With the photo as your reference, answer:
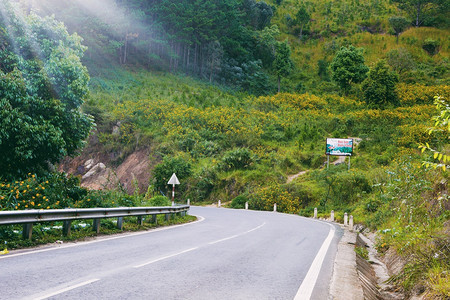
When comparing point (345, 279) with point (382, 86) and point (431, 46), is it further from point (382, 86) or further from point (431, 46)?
point (431, 46)

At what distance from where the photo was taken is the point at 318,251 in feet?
35.6

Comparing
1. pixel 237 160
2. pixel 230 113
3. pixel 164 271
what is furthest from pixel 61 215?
pixel 230 113

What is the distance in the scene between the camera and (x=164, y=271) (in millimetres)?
6914

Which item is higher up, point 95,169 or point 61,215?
point 95,169

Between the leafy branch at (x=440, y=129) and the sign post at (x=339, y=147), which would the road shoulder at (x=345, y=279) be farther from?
the sign post at (x=339, y=147)

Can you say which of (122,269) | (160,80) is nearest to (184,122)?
(160,80)

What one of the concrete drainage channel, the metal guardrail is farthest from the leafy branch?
the metal guardrail

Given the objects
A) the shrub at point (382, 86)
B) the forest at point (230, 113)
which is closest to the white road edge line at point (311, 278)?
the forest at point (230, 113)

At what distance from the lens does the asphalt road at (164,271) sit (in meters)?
5.42

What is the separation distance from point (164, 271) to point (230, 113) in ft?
140

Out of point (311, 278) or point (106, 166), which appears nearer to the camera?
point (311, 278)

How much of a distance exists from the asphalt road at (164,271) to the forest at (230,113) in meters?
1.76

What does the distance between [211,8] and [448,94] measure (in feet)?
131

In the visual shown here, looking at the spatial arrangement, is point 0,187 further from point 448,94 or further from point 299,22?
point 299,22
